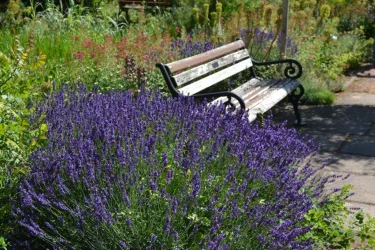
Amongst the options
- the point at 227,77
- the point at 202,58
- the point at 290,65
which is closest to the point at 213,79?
the point at 202,58

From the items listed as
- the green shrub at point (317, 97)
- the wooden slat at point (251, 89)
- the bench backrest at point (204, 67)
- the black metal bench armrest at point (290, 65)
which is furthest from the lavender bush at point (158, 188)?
the green shrub at point (317, 97)

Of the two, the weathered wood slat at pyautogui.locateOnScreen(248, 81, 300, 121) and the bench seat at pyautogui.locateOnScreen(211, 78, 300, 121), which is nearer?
the weathered wood slat at pyautogui.locateOnScreen(248, 81, 300, 121)

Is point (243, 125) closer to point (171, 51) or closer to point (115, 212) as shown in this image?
point (115, 212)

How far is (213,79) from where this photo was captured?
665 centimetres

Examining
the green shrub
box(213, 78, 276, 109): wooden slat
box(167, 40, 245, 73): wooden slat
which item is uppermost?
box(167, 40, 245, 73): wooden slat

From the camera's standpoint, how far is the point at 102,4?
42.2ft

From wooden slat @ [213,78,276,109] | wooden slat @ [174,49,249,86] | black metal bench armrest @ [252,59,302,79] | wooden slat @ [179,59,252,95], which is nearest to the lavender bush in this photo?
wooden slat @ [179,59,252,95]

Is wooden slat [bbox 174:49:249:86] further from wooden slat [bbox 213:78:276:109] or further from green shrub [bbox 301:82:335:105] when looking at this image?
green shrub [bbox 301:82:335:105]

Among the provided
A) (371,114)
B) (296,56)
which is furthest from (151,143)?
(296,56)

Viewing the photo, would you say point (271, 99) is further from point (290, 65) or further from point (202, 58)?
point (290, 65)

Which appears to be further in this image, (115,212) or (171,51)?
(171,51)

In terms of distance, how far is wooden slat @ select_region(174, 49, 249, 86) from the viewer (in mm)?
5965

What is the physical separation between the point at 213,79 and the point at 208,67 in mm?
150

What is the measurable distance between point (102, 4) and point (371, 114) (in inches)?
256
